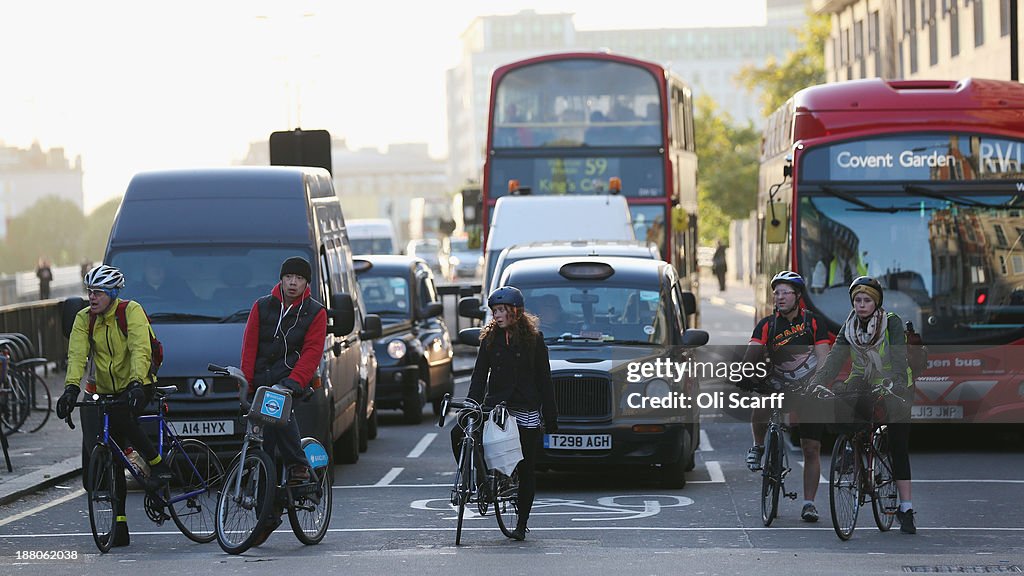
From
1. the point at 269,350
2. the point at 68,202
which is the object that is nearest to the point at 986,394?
the point at 269,350

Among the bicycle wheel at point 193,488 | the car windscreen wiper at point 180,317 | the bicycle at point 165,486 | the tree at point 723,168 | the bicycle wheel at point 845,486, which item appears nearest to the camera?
the bicycle at point 165,486

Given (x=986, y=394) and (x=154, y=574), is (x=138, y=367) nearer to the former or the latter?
(x=154, y=574)

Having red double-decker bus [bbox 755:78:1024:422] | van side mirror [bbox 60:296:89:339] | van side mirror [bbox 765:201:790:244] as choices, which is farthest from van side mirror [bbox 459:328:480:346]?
van side mirror [bbox 765:201:790:244]

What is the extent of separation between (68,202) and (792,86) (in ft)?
235

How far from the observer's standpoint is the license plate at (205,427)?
14.0m

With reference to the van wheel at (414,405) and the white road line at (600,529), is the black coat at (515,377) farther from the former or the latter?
the van wheel at (414,405)

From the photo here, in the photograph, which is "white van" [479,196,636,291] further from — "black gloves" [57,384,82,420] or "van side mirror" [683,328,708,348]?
"black gloves" [57,384,82,420]

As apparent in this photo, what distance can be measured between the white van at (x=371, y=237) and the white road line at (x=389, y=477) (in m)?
28.7

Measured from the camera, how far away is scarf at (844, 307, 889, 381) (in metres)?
11.5

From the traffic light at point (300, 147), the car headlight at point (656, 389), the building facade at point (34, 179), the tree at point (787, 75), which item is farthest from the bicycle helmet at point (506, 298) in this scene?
the building facade at point (34, 179)

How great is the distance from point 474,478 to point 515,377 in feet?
2.13

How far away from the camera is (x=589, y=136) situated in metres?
26.3

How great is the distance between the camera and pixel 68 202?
137 meters

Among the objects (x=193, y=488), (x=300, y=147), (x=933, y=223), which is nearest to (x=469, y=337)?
(x=193, y=488)
